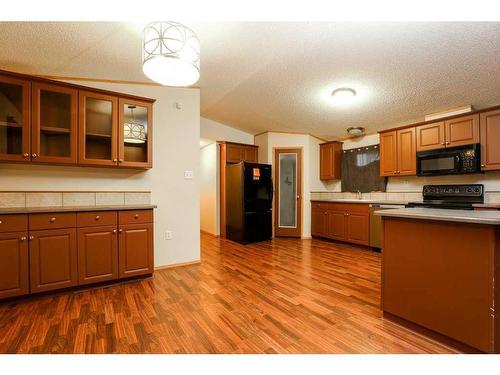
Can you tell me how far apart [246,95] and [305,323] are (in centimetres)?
310

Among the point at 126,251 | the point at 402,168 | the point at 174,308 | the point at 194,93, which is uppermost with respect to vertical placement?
the point at 194,93

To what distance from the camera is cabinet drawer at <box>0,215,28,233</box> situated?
206cm

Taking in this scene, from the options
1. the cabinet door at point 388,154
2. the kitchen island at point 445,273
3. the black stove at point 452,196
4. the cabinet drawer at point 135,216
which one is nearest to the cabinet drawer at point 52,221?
the cabinet drawer at point 135,216

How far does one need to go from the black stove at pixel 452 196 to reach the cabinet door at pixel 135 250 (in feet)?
11.6

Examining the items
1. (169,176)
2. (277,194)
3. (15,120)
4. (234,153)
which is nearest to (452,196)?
(277,194)

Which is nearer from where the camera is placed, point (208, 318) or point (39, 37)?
point (208, 318)

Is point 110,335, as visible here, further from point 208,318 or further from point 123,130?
point 123,130

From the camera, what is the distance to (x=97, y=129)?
2.62 metres

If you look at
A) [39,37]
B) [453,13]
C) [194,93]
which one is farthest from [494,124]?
[39,37]

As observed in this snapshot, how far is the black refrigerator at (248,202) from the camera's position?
179 inches

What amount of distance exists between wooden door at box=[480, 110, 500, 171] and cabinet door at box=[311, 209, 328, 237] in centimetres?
245

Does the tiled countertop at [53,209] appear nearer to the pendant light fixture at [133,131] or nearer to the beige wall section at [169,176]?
the beige wall section at [169,176]

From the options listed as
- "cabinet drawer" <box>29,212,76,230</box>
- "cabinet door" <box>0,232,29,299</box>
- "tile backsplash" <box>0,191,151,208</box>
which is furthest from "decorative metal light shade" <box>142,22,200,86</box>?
"cabinet door" <box>0,232,29,299</box>

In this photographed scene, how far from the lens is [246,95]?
12.3 feet
